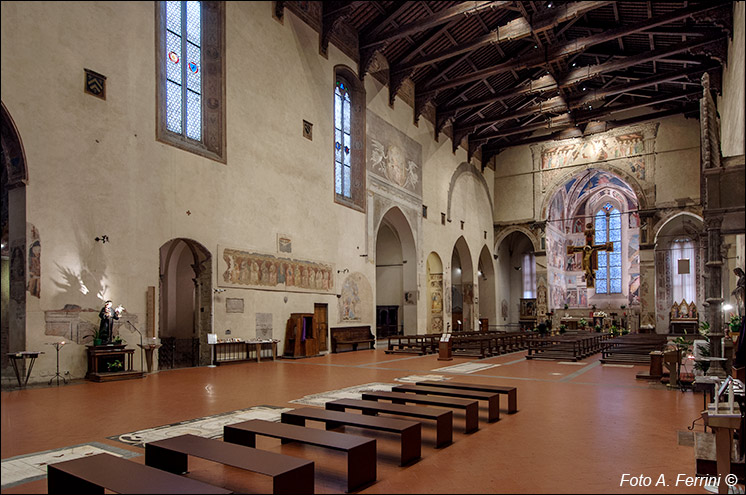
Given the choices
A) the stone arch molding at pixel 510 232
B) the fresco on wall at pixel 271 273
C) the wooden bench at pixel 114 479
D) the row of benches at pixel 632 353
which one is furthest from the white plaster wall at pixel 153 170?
the stone arch molding at pixel 510 232

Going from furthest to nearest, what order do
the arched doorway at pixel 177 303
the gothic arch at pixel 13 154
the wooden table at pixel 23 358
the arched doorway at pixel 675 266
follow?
1. the arched doorway at pixel 675 266
2. the arched doorway at pixel 177 303
3. the gothic arch at pixel 13 154
4. the wooden table at pixel 23 358

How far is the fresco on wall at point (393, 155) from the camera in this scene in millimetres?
20391

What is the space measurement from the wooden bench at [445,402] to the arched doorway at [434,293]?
18143 mm

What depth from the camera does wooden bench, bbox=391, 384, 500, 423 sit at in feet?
20.5

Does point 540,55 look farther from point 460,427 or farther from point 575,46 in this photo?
point 460,427

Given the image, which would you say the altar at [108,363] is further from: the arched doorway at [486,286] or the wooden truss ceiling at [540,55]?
the arched doorway at [486,286]

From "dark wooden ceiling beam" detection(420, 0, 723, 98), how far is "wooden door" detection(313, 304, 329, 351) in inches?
451

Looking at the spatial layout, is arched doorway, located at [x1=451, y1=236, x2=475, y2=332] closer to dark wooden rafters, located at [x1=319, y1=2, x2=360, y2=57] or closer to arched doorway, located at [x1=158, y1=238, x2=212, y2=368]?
dark wooden rafters, located at [x1=319, y1=2, x2=360, y2=57]

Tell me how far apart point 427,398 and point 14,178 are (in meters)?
8.04

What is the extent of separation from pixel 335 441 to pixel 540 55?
65.2ft

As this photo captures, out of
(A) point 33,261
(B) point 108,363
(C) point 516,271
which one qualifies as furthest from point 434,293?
(A) point 33,261

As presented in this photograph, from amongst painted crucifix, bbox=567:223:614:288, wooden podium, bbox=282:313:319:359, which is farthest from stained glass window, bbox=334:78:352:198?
painted crucifix, bbox=567:223:614:288

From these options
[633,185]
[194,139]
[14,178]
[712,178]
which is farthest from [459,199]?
[712,178]

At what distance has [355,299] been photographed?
62.5 ft
